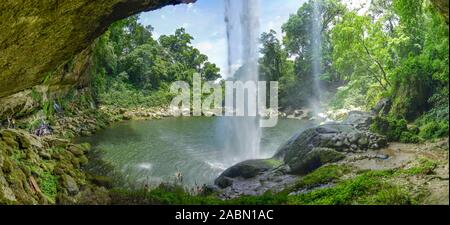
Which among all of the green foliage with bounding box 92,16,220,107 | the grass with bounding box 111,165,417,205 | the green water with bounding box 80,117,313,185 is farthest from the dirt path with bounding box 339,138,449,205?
the green foliage with bounding box 92,16,220,107

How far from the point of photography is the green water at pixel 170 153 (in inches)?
456

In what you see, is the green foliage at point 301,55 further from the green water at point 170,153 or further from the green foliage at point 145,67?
the green water at point 170,153

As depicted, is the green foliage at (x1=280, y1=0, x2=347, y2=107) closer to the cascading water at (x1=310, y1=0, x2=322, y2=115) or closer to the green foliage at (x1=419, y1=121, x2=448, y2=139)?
the cascading water at (x1=310, y1=0, x2=322, y2=115)

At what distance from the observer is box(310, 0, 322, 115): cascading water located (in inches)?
1449

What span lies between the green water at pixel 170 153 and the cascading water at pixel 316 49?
17195mm

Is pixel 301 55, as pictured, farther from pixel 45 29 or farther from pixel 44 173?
pixel 45 29

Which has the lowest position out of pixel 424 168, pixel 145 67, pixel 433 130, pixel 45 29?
pixel 424 168

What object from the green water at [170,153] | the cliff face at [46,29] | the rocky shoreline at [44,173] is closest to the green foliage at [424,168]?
the cliff face at [46,29]

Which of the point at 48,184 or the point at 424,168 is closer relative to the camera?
the point at 424,168

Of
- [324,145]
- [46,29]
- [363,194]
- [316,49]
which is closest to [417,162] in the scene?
[363,194]

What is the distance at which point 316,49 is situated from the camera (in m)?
37.5

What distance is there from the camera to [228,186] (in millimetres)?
9539

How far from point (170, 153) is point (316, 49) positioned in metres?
28.2

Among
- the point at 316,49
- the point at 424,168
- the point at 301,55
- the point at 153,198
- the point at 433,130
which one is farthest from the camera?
the point at 301,55
